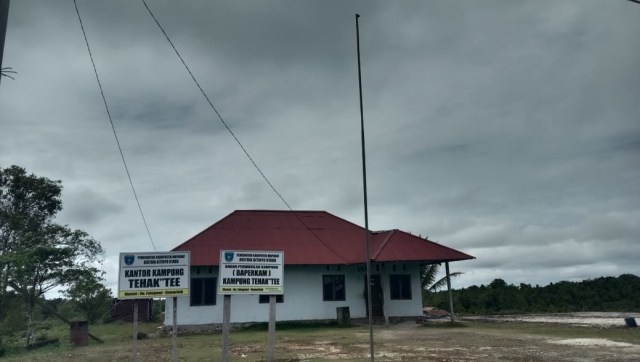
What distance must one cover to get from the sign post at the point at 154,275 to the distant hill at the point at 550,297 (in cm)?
3156

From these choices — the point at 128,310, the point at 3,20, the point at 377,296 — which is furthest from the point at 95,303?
the point at 3,20

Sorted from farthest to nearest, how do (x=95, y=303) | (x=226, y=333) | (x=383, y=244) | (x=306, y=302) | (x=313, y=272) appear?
(x=95, y=303), (x=313, y=272), (x=306, y=302), (x=383, y=244), (x=226, y=333)

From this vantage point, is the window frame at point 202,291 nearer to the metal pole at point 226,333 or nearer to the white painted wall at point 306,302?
the white painted wall at point 306,302

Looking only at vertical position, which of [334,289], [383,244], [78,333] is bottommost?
[78,333]

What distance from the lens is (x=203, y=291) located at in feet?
83.7

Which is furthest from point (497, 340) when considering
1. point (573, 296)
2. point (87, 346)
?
point (573, 296)

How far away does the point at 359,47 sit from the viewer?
1176 centimetres

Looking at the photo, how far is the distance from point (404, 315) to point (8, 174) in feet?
73.3

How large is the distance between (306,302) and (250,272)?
15.6m

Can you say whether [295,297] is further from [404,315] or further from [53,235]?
[53,235]

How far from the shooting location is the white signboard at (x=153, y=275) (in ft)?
36.7

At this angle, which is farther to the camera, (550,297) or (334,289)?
(550,297)

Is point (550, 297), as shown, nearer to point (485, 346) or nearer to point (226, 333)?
point (485, 346)

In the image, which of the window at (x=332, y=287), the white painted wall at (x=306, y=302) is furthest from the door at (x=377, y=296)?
the window at (x=332, y=287)
